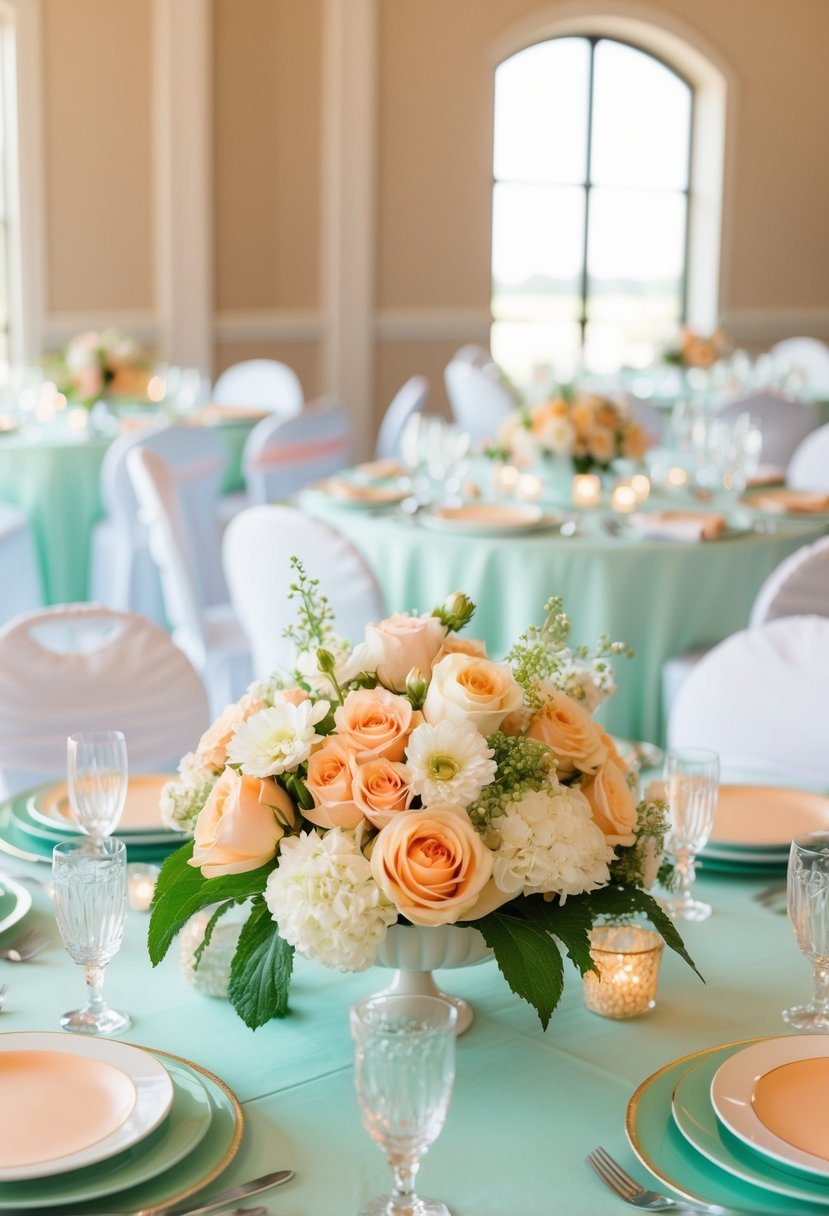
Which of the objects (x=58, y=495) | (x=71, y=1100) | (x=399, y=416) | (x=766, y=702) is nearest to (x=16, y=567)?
(x=58, y=495)

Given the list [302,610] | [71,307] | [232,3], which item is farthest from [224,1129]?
[232,3]

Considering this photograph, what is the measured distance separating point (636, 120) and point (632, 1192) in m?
9.03

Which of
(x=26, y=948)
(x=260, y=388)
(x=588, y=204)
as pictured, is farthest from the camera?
(x=588, y=204)

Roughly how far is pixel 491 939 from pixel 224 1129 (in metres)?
0.25

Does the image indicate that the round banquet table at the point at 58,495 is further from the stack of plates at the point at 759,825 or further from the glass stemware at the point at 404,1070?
the glass stemware at the point at 404,1070

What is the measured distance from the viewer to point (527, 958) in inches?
48.2

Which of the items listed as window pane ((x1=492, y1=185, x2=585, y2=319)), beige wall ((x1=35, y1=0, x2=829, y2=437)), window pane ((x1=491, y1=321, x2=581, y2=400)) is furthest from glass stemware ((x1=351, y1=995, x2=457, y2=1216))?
window pane ((x1=492, y1=185, x2=585, y2=319))

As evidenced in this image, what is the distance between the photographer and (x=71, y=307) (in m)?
7.07

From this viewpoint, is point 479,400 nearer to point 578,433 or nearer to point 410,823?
point 578,433

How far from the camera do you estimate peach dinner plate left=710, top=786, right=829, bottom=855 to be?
1856 mm

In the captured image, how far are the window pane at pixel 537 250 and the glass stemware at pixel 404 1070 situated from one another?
8.23 metres

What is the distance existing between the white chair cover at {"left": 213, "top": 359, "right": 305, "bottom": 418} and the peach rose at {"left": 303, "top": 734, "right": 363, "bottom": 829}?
17.8 feet

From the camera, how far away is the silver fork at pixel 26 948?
157 centimetres

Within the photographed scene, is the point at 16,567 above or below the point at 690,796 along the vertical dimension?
below
